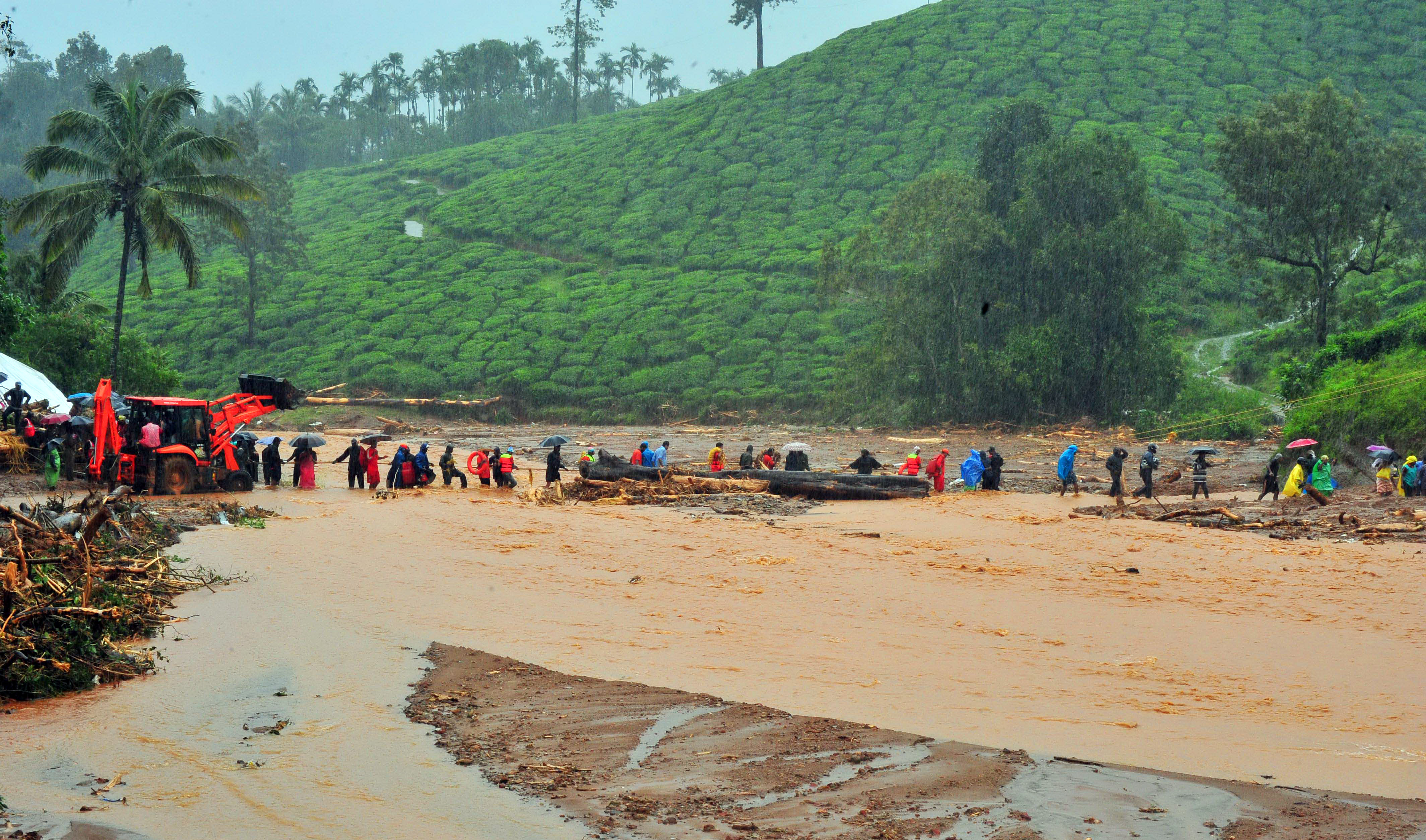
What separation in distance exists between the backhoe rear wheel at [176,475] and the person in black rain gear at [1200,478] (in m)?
20.5

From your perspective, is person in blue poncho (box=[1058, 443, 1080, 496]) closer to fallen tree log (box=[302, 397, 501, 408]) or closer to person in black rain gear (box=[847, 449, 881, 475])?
person in black rain gear (box=[847, 449, 881, 475])

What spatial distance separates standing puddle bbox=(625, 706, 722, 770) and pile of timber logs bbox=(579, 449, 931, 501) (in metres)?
14.7

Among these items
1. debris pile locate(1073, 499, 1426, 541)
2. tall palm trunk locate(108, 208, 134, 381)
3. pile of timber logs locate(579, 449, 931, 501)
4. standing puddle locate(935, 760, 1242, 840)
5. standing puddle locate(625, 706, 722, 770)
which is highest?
tall palm trunk locate(108, 208, 134, 381)

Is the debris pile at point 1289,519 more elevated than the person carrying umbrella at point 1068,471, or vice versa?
the person carrying umbrella at point 1068,471

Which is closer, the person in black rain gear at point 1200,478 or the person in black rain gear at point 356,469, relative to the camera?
the person in black rain gear at point 1200,478

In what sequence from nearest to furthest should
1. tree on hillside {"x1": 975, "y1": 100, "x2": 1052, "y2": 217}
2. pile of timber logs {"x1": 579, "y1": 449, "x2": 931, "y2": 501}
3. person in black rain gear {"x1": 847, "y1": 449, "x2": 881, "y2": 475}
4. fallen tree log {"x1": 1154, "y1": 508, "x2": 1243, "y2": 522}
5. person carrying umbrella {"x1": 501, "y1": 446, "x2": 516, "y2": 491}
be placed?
fallen tree log {"x1": 1154, "y1": 508, "x2": 1243, "y2": 522}, pile of timber logs {"x1": 579, "y1": 449, "x2": 931, "y2": 501}, person in black rain gear {"x1": 847, "y1": 449, "x2": 881, "y2": 475}, person carrying umbrella {"x1": 501, "y1": 446, "x2": 516, "y2": 491}, tree on hillside {"x1": 975, "y1": 100, "x2": 1052, "y2": 217}

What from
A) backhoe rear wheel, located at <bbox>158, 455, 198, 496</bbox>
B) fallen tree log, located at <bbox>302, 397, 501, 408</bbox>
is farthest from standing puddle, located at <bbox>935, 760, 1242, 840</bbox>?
fallen tree log, located at <bbox>302, 397, 501, 408</bbox>

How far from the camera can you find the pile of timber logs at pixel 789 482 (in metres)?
22.4

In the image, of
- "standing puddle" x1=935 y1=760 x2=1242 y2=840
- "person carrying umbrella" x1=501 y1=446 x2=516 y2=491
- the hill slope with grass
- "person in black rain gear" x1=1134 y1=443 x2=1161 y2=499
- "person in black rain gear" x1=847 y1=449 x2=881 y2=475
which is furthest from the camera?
the hill slope with grass

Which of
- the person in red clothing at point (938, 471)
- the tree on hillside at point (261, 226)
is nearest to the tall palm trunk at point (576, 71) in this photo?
the tree on hillside at point (261, 226)

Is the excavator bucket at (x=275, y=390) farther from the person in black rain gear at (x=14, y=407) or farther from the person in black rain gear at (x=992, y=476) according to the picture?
the person in black rain gear at (x=992, y=476)

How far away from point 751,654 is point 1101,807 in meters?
4.13

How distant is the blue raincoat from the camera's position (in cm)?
2378

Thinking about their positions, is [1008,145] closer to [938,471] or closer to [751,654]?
[938,471]
